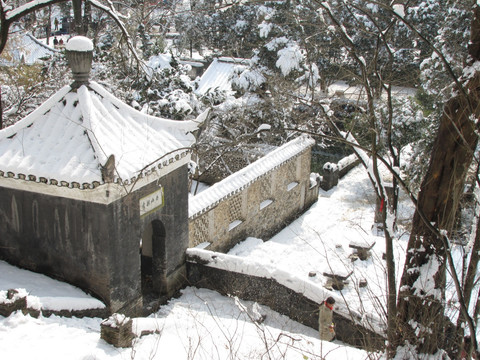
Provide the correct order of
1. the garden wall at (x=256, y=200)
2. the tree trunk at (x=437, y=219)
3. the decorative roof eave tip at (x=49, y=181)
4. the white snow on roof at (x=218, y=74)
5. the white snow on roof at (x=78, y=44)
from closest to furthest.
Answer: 1. the tree trunk at (x=437, y=219)
2. the decorative roof eave tip at (x=49, y=181)
3. the white snow on roof at (x=78, y=44)
4. the garden wall at (x=256, y=200)
5. the white snow on roof at (x=218, y=74)

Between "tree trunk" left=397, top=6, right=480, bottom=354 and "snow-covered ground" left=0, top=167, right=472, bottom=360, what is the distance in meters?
0.36

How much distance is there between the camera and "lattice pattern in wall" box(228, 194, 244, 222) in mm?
13065

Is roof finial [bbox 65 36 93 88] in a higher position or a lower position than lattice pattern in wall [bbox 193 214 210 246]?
higher

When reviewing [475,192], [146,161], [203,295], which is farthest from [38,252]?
[475,192]

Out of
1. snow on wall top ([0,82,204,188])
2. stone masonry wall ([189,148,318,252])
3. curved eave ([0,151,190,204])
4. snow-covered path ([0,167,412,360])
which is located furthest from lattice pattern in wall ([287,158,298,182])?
curved eave ([0,151,190,204])

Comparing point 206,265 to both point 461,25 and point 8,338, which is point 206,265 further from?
point 461,25

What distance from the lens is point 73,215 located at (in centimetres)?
817

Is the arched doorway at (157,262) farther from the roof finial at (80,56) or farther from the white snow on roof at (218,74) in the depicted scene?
the white snow on roof at (218,74)

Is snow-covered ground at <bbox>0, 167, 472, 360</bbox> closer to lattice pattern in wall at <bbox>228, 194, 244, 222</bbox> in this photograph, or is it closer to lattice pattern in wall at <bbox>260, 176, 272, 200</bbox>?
lattice pattern in wall at <bbox>228, 194, 244, 222</bbox>

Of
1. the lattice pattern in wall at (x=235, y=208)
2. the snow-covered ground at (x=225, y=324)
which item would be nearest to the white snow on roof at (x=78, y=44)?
the snow-covered ground at (x=225, y=324)

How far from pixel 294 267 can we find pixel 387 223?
672cm

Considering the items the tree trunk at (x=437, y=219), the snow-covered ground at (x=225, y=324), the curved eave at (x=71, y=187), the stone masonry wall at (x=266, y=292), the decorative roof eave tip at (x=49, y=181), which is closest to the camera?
the tree trunk at (x=437, y=219)

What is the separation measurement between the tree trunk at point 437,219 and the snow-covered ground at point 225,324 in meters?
0.36

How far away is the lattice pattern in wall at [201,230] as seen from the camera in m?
11.7
